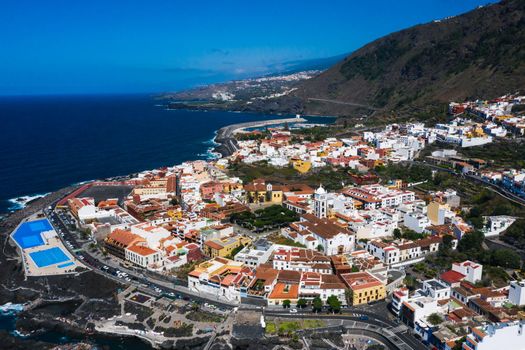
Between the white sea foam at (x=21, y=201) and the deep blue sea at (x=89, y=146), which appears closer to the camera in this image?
the white sea foam at (x=21, y=201)

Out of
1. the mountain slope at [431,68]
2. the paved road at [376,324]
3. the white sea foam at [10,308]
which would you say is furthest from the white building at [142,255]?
the mountain slope at [431,68]

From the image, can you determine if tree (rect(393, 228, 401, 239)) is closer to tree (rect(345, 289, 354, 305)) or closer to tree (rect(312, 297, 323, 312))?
tree (rect(345, 289, 354, 305))

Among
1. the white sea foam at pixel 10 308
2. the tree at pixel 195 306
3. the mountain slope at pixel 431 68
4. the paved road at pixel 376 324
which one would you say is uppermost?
the mountain slope at pixel 431 68

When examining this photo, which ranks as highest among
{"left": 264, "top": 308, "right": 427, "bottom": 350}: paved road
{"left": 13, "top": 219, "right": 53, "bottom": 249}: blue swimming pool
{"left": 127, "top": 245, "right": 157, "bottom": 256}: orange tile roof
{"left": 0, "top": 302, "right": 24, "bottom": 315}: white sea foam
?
{"left": 127, "top": 245, "right": 157, "bottom": 256}: orange tile roof

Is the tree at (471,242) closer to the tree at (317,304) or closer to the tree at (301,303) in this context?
the tree at (317,304)

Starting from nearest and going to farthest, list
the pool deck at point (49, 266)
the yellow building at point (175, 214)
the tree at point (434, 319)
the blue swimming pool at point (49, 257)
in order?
the tree at point (434, 319) → the pool deck at point (49, 266) → the blue swimming pool at point (49, 257) → the yellow building at point (175, 214)

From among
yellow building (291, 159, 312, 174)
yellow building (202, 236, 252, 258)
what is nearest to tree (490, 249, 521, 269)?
yellow building (202, 236, 252, 258)

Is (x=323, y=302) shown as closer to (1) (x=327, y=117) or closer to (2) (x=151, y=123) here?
(2) (x=151, y=123)

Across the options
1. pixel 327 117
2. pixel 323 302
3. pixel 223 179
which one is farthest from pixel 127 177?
pixel 327 117
